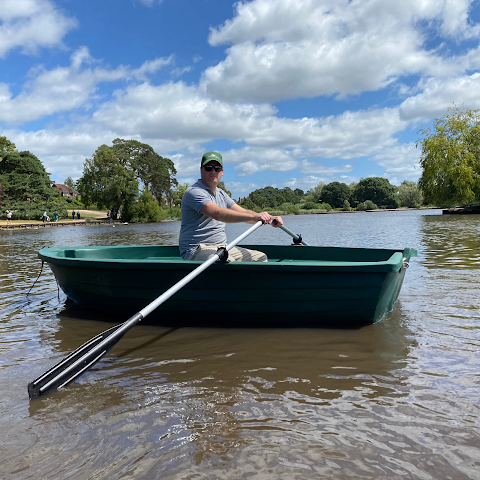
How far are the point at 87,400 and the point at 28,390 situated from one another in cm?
41

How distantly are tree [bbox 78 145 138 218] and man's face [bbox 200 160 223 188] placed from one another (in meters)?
48.4

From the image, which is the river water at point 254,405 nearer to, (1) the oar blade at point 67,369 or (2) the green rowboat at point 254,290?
(1) the oar blade at point 67,369

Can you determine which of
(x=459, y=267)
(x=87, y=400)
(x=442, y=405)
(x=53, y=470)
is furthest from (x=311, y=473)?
(x=459, y=267)

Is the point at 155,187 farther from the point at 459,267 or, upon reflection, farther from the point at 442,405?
the point at 442,405

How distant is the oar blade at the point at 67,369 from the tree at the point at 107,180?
49602 millimetres

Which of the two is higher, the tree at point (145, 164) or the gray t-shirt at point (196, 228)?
the tree at point (145, 164)

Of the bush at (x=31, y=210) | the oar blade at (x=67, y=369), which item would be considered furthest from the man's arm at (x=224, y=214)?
the bush at (x=31, y=210)

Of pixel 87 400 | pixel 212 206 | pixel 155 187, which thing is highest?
pixel 155 187

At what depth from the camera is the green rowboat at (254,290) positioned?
3.73 metres

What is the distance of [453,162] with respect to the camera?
3588cm

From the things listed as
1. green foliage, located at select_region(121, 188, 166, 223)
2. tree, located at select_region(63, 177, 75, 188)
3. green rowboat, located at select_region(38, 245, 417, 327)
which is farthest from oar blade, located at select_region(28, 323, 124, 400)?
tree, located at select_region(63, 177, 75, 188)

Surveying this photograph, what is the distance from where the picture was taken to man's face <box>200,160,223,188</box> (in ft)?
14.3

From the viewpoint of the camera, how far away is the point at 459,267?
7387 mm

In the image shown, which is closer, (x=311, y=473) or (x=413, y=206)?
(x=311, y=473)
